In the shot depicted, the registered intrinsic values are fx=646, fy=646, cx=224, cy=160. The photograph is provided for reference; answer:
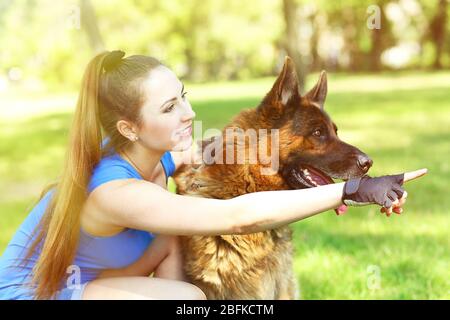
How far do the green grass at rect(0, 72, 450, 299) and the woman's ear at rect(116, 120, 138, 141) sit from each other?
990mm

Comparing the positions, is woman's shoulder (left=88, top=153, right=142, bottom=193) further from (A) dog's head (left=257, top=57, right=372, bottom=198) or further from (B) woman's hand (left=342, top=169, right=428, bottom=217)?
(B) woman's hand (left=342, top=169, right=428, bottom=217)

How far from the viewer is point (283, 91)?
2848 mm

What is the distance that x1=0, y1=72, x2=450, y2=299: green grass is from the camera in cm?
381

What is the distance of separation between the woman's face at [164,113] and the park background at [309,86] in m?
0.35

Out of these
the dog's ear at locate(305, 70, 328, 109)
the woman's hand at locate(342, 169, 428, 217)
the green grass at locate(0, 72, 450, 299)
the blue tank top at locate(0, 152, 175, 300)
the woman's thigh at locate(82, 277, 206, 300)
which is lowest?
the green grass at locate(0, 72, 450, 299)

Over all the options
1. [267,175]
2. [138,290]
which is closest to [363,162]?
[267,175]

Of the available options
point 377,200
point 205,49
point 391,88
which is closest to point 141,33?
point 205,49

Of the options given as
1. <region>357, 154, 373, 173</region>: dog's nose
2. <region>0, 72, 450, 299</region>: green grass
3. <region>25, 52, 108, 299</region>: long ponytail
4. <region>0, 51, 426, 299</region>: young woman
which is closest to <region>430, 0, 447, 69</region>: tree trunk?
<region>0, 72, 450, 299</region>: green grass

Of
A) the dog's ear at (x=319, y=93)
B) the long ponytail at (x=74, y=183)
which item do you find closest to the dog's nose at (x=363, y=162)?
the dog's ear at (x=319, y=93)

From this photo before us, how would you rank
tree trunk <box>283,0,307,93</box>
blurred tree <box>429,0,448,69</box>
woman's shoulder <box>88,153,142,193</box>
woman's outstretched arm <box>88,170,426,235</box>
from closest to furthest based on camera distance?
woman's outstretched arm <box>88,170,426,235</box> → woman's shoulder <box>88,153,142,193</box> → tree trunk <box>283,0,307,93</box> → blurred tree <box>429,0,448,69</box>

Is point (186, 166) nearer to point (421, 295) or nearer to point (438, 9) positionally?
point (421, 295)

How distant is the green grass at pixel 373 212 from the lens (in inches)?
150

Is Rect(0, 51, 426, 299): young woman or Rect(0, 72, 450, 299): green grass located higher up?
Rect(0, 51, 426, 299): young woman
